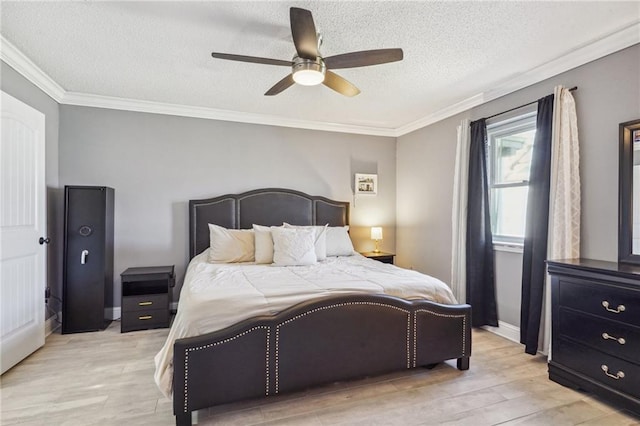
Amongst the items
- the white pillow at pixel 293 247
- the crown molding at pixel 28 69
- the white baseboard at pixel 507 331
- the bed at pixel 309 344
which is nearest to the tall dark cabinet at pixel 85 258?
the crown molding at pixel 28 69

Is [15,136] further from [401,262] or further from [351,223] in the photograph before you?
[401,262]

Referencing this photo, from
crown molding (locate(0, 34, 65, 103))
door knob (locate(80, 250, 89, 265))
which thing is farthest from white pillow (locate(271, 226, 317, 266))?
crown molding (locate(0, 34, 65, 103))

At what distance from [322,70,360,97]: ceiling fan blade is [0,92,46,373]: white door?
239cm

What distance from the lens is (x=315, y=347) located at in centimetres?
208

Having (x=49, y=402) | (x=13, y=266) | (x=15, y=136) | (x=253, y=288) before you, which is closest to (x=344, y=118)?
(x=253, y=288)

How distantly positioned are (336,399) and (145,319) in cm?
231

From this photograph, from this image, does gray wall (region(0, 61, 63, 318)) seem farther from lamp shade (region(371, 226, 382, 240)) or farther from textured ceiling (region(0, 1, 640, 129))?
lamp shade (region(371, 226, 382, 240))

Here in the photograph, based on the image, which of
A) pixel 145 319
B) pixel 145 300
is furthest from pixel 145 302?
pixel 145 319

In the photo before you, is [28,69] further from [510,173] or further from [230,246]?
[510,173]

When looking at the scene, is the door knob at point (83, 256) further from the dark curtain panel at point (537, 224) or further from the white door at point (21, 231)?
the dark curtain panel at point (537, 224)

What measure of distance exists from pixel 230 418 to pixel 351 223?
3.20 m

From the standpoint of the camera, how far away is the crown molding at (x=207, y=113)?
3627mm

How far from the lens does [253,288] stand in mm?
2266

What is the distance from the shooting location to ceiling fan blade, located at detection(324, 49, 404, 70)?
2.04m
